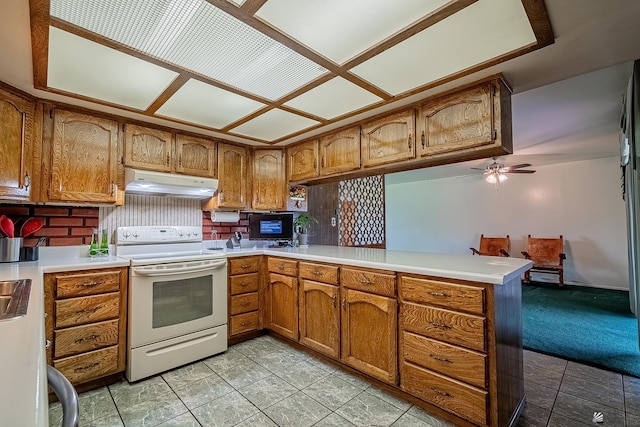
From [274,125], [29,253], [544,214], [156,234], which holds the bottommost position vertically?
[29,253]

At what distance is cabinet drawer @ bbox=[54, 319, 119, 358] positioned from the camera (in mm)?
2029

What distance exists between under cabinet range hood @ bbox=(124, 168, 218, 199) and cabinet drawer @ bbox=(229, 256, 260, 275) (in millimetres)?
777

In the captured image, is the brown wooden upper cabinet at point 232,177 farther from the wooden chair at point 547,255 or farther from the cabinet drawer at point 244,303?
the wooden chair at point 547,255

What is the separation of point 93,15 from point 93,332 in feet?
6.53

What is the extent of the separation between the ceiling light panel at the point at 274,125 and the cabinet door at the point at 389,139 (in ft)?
1.76

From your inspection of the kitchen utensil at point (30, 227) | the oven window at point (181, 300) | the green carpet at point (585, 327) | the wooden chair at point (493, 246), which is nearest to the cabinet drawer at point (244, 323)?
the oven window at point (181, 300)

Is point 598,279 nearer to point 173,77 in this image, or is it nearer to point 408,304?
point 408,304

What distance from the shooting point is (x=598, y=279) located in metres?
5.31

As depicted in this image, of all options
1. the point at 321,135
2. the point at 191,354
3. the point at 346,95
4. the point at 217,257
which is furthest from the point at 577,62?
the point at 191,354

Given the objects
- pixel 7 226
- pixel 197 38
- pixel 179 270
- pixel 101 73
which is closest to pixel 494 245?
pixel 179 270

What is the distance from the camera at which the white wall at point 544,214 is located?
17.0ft

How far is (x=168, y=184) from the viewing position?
2717 mm

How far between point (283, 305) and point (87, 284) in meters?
1.55

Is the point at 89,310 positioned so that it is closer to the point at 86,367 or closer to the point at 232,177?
the point at 86,367
